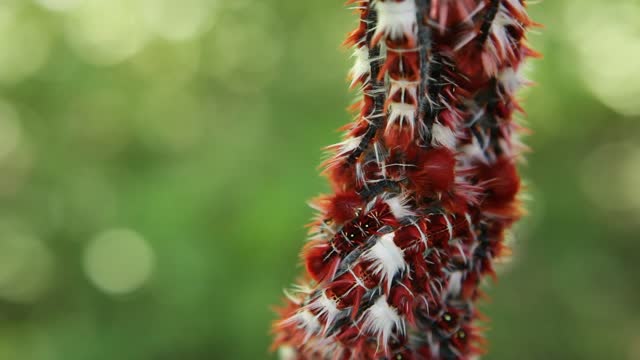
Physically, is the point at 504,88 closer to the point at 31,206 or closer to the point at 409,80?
the point at 409,80

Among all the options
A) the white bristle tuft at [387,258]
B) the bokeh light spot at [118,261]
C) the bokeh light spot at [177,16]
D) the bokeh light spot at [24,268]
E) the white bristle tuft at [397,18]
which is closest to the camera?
the white bristle tuft at [397,18]

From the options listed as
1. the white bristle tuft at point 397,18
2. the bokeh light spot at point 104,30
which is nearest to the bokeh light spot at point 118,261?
the bokeh light spot at point 104,30

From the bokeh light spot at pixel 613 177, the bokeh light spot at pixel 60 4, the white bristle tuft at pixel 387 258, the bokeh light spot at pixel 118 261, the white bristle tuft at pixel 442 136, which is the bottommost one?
the bokeh light spot at pixel 613 177

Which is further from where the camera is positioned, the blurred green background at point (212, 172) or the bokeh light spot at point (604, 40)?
→ the bokeh light spot at point (604, 40)

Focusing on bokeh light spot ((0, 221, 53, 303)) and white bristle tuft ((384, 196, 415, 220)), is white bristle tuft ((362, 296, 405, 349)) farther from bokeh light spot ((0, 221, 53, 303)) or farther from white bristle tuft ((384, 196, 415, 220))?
bokeh light spot ((0, 221, 53, 303))

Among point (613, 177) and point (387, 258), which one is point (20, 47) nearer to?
point (387, 258)

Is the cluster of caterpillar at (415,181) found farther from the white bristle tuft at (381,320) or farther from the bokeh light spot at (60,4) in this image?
the bokeh light spot at (60,4)

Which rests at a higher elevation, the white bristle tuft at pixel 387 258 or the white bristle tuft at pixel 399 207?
the white bristle tuft at pixel 399 207
